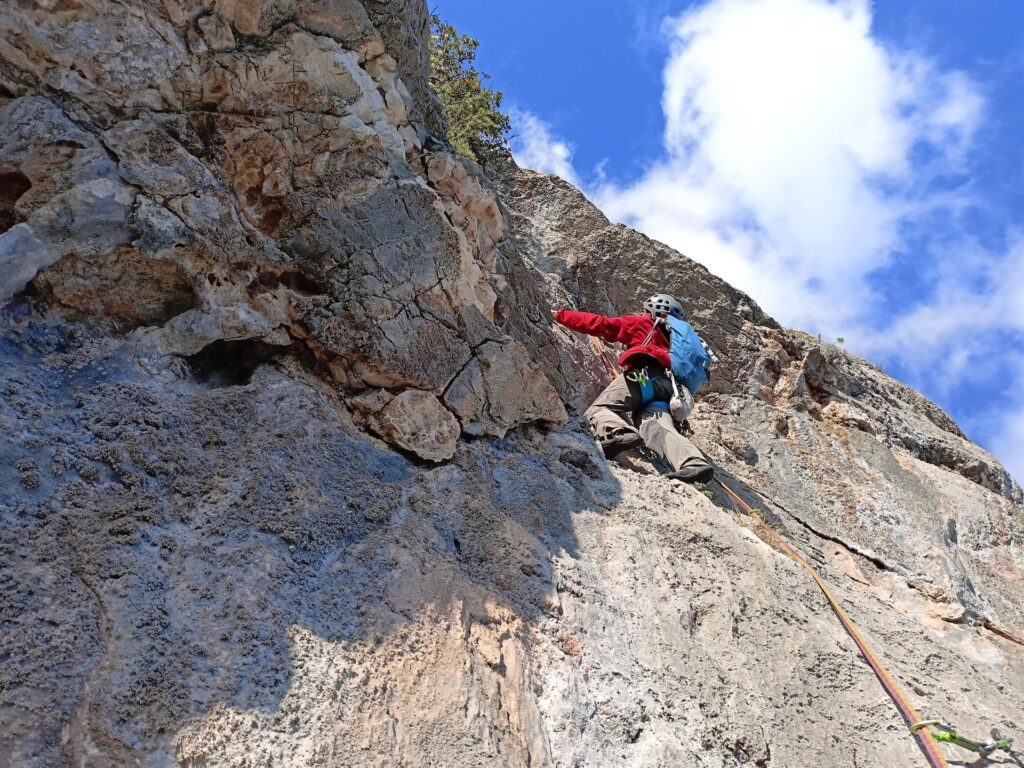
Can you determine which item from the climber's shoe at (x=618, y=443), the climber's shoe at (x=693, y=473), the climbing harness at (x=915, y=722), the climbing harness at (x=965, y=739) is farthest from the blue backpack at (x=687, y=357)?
the climbing harness at (x=965, y=739)

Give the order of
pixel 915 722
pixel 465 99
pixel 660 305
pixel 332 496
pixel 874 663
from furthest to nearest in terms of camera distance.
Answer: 1. pixel 465 99
2. pixel 660 305
3. pixel 874 663
4. pixel 915 722
5. pixel 332 496

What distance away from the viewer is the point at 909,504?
7.91 metres

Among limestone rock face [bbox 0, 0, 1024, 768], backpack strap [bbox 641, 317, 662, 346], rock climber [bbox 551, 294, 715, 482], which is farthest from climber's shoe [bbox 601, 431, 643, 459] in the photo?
backpack strap [bbox 641, 317, 662, 346]

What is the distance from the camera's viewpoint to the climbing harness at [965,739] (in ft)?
14.5

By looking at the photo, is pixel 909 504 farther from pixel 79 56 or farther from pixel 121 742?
pixel 79 56

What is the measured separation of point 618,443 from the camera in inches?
261

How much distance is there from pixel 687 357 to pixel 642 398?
699mm

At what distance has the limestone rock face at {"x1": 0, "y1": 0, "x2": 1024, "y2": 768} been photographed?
3.31m

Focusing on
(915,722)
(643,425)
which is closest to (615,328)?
(643,425)

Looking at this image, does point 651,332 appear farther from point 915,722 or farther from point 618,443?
point 915,722

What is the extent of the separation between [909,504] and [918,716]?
382 cm

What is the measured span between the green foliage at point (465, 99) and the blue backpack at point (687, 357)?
4167 millimetres

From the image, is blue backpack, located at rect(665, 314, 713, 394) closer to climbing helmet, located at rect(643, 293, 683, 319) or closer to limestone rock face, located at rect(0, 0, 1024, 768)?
climbing helmet, located at rect(643, 293, 683, 319)

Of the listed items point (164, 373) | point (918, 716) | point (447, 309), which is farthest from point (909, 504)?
point (164, 373)
